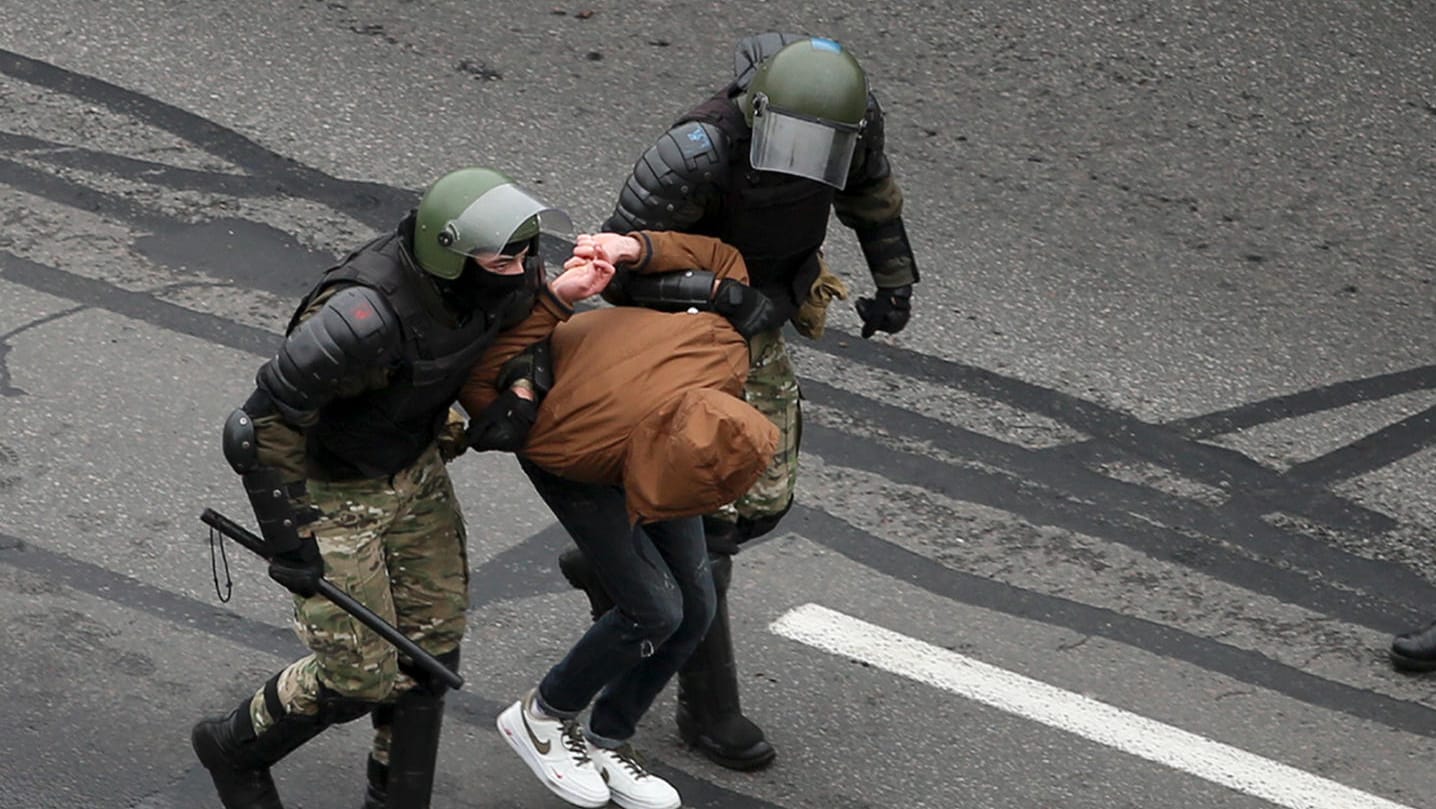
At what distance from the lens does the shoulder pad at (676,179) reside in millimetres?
4930

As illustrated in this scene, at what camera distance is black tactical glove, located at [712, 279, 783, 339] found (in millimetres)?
4844

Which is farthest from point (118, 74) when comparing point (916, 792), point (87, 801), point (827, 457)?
point (916, 792)

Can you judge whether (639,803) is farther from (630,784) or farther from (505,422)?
(505,422)

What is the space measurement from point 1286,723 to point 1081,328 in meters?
2.33

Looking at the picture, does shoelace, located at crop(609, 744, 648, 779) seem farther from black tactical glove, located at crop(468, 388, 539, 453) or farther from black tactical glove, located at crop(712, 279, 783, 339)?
black tactical glove, located at crop(712, 279, 783, 339)

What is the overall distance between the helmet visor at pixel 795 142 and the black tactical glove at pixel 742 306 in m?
0.29

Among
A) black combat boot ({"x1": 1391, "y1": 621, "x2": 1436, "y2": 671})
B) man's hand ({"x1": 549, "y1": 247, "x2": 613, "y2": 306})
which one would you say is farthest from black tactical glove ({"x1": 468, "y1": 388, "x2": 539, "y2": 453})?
black combat boot ({"x1": 1391, "y1": 621, "x2": 1436, "y2": 671})

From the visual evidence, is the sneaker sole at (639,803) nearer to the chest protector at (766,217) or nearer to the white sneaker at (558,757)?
the white sneaker at (558,757)

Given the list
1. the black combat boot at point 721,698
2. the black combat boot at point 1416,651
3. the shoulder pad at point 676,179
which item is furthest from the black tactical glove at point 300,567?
the black combat boot at point 1416,651

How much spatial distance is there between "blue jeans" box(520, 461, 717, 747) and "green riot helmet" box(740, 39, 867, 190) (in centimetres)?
87

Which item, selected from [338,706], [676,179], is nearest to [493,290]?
[676,179]

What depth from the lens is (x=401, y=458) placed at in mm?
4543

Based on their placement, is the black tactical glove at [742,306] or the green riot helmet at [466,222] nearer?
the green riot helmet at [466,222]

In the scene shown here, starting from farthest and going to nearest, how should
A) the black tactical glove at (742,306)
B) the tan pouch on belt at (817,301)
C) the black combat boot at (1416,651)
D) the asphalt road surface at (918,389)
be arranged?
1. the black combat boot at (1416,651)
2. the asphalt road surface at (918,389)
3. the tan pouch on belt at (817,301)
4. the black tactical glove at (742,306)
